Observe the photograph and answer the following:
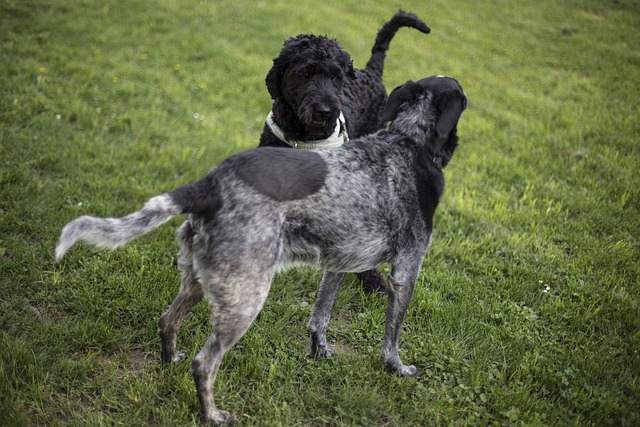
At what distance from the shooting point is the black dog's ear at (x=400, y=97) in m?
3.77

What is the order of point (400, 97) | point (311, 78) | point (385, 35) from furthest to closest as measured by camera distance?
1. point (385, 35)
2. point (311, 78)
3. point (400, 97)

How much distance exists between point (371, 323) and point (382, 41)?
386 centimetres

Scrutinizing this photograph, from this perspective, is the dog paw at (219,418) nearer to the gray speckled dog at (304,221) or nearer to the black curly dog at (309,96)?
the gray speckled dog at (304,221)

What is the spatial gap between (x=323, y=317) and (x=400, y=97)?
196cm

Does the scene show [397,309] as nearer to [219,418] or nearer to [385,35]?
[219,418]

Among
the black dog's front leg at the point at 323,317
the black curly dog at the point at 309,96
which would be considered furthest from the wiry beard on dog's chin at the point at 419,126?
the black dog's front leg at the point at 323,317

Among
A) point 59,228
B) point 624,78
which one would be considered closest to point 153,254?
point 59,228

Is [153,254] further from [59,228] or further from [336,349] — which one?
[336,349]

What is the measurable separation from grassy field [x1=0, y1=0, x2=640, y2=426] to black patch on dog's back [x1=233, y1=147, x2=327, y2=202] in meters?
1.54

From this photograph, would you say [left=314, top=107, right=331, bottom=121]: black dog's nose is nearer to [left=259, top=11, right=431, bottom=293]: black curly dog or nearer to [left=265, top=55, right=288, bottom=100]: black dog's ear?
[left=259, top=11, right=431, bottom=293]: black curly dog

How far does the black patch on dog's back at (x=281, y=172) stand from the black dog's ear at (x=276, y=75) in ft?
5.98

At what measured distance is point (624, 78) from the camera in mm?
10375

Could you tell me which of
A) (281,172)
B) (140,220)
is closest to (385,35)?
(281,172)

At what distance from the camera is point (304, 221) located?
3.14 meters
